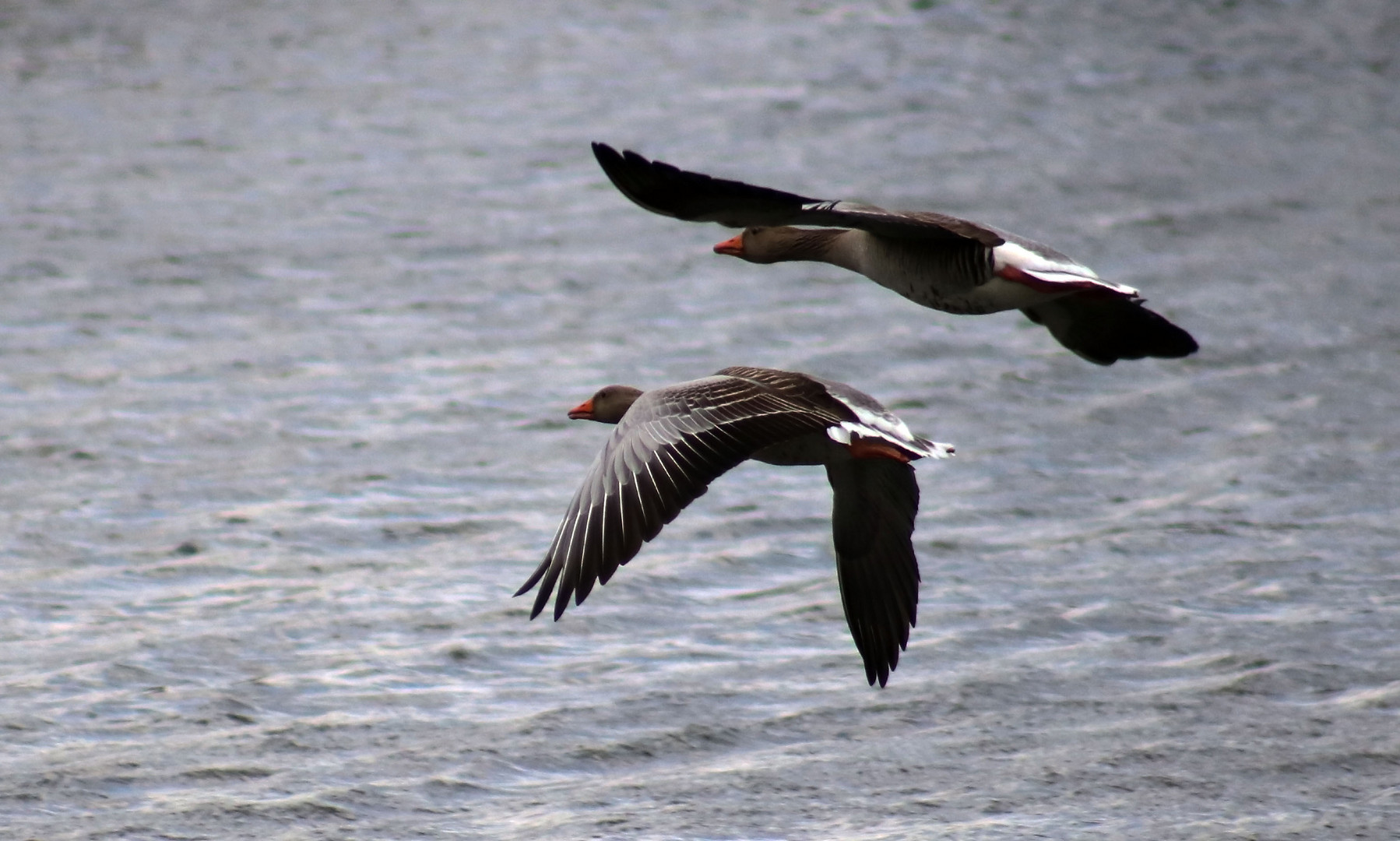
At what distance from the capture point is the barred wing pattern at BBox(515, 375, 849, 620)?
6758 mm

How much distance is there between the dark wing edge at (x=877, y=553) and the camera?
27.0ft

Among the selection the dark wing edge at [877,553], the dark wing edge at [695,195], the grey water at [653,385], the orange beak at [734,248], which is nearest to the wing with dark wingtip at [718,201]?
the dark wing edge at [695,195]

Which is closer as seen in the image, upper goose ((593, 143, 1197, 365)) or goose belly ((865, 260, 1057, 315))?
upper goose ((593, 143, 1197, 365))

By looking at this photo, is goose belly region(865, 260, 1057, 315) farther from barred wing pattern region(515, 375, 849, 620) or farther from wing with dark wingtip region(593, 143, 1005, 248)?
barred wing pattern region(515, 375, 849, 620)

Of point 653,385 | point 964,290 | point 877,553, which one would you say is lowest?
point 877,553

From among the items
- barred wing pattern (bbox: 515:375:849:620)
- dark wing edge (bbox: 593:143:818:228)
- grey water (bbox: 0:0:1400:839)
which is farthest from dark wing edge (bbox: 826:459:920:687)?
dark wing edge (bbox: 593:143:818:228)

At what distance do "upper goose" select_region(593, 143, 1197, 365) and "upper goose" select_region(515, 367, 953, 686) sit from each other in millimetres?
577

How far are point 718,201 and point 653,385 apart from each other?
8318 millimetres

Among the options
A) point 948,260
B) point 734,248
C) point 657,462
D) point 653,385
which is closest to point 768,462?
point 657,462

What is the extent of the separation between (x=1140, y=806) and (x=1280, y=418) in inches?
235

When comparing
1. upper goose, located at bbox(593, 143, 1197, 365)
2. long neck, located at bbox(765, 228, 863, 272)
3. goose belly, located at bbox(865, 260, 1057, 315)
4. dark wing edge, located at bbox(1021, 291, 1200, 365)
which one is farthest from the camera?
long neck, located at bbox(765, 228, 863, 272)

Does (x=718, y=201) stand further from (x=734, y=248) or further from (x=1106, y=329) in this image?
(x=734, y=248)

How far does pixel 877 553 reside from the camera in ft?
27.5

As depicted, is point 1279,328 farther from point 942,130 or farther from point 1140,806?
point 1140,806
